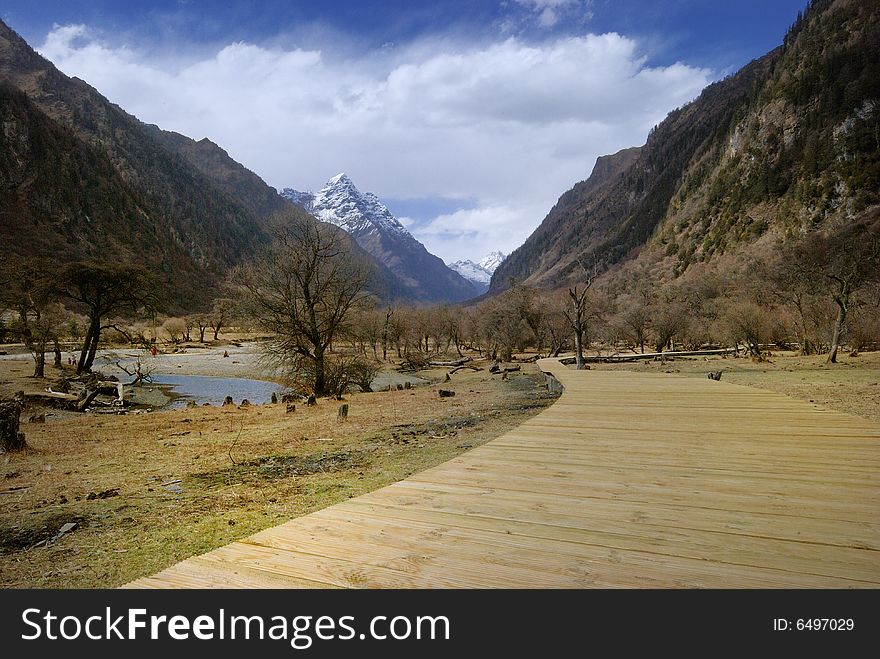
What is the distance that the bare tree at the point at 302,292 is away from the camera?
20.1m

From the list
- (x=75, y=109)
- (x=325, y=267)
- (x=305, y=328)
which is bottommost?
(x=305, y=328)

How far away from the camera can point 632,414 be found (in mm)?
8547

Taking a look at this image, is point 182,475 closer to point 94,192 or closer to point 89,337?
point 89,337

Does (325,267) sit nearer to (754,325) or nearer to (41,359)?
(41,359)

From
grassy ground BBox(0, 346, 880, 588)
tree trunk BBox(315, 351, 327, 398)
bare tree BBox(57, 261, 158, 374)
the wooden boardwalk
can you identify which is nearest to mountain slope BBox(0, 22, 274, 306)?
bare tree BBox(57, 261, 158, 374)

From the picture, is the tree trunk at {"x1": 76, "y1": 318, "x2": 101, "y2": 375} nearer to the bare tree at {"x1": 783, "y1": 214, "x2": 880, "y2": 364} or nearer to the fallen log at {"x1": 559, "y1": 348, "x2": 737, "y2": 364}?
the fallen log at {"x1": 559, "y1": 348, "x2": 737, "y2": 364}

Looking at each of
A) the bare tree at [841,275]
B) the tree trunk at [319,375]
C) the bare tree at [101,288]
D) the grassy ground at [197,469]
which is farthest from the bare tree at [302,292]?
the bare tree at [841,275]

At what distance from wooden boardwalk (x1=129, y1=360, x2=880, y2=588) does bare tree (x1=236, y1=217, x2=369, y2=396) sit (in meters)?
15.9

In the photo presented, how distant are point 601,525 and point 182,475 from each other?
7.06 metres

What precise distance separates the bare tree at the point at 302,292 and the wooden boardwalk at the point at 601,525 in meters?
15.9

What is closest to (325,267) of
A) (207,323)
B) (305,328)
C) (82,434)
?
(305,328)

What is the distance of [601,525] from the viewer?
10.8ft
